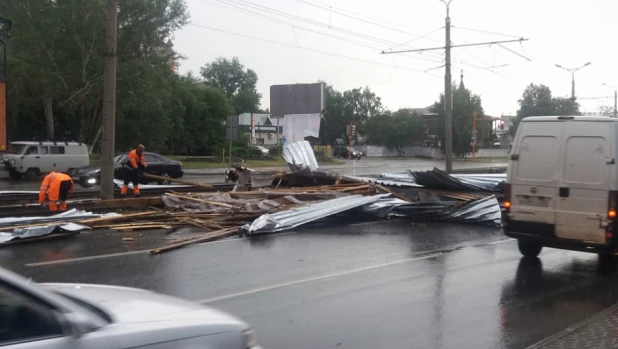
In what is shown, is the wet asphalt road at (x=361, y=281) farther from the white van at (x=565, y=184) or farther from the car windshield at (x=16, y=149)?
the car windshield at (x=16, y=149)

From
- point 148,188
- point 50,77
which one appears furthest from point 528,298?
point 50,77

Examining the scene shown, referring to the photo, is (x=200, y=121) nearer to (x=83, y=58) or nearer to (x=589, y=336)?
(x=83, y=58)

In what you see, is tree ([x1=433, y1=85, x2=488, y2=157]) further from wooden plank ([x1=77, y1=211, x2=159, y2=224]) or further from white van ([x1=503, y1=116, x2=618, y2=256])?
white van ([x1=503, y1=116, x2=618, y2=256])

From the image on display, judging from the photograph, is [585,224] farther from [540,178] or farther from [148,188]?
[148,188]

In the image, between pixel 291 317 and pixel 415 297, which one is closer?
pixel 291 317

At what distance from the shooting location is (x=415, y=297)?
8.34 metres

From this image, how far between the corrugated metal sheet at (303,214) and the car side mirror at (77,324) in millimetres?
9870

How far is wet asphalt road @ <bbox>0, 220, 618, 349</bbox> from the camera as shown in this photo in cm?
689

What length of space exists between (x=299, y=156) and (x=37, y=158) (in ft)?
55.8

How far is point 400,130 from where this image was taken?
307 feet

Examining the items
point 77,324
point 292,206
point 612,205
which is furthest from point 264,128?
point 77,324

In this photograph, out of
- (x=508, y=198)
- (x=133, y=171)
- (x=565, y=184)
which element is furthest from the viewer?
(x=133, y=171)

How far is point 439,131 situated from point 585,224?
7430 cm

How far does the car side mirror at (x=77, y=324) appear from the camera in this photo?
322 centimetres
